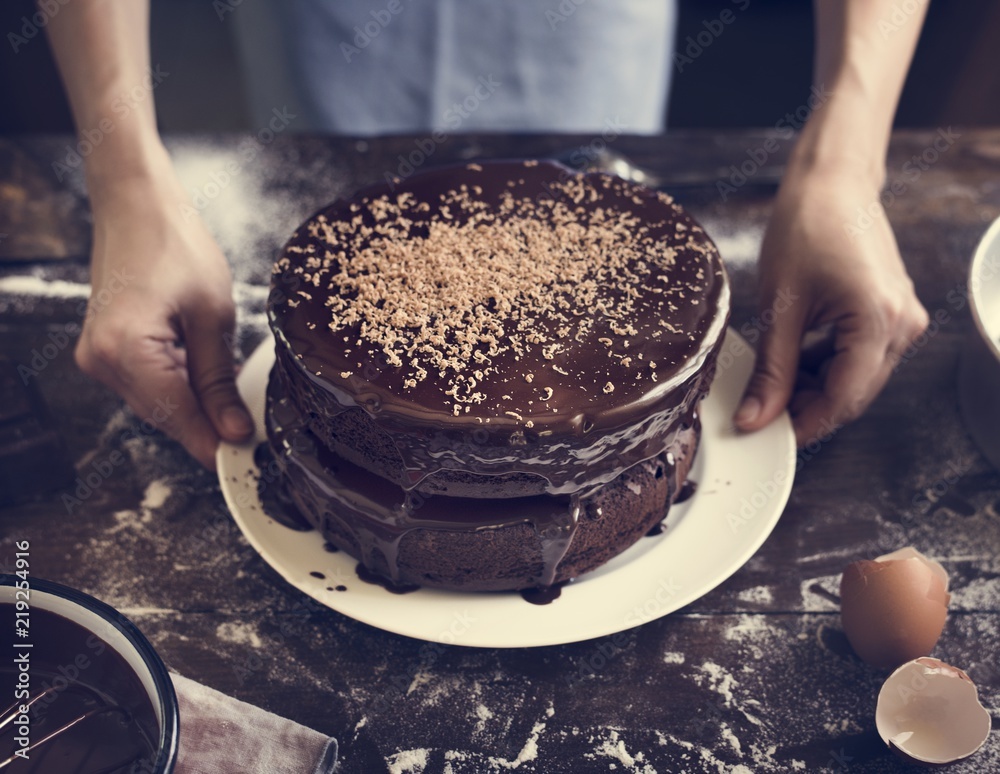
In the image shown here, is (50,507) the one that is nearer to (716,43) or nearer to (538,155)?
(538,155)

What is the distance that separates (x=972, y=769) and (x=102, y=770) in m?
0.99

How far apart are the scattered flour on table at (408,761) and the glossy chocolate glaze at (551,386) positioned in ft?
1.08

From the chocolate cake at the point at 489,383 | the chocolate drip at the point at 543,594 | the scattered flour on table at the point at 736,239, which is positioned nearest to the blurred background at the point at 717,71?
the scattered flour on table at the point at 736,239

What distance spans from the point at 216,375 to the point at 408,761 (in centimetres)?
64

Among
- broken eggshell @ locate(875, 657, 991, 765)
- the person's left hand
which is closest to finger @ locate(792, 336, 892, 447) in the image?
the person's left hand

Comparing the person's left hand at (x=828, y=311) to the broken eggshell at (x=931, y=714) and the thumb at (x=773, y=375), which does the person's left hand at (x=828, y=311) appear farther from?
the broken eggshell at (x=931, y=714)

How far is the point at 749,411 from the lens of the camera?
1334 millimetres

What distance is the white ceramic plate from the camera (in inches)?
43.3

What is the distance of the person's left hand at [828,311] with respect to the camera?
1.33 meters

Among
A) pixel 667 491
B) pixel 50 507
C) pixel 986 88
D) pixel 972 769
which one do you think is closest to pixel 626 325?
pixel 667 491

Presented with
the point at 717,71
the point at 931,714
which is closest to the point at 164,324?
the point at 931,714

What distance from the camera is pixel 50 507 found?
132 cm

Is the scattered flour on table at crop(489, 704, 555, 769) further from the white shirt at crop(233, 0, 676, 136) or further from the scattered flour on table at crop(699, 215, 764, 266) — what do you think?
the white shirt at crop(233, 0, 676, 136)

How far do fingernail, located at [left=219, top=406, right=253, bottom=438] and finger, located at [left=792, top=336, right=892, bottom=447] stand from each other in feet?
2.81
